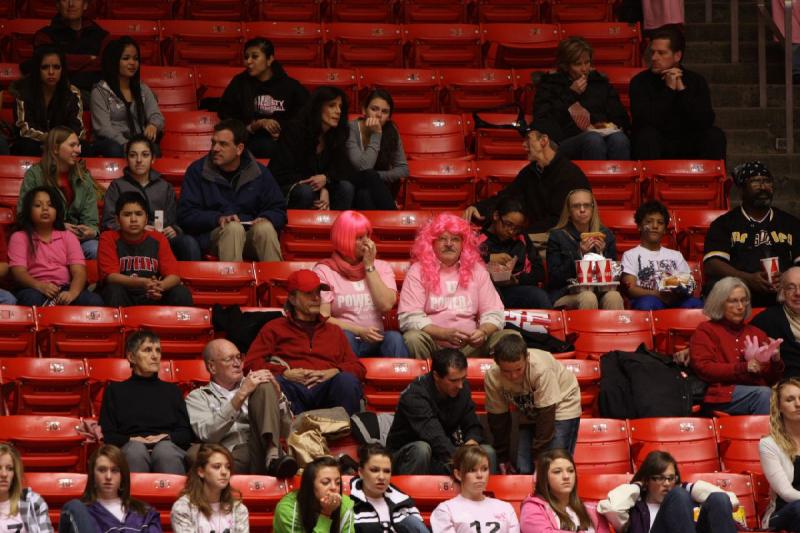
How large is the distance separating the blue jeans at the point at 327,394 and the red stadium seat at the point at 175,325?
0.82m

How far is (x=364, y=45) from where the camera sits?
11234 millimetres

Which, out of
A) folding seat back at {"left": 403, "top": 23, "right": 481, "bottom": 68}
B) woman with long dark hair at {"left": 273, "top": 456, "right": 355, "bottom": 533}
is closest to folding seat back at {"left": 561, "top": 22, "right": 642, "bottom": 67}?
folding seat back at {"left": 403, "top": 23, "right": 481, "bottom": 68}

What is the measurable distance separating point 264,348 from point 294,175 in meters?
2.10

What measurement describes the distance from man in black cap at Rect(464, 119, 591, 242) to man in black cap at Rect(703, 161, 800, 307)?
847 mm

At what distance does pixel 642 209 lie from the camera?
9.23 m

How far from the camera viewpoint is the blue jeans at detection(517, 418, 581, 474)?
736cm

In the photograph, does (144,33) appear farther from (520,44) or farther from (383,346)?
(383,346)

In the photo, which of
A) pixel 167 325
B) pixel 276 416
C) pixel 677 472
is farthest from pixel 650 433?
pixel 167 325

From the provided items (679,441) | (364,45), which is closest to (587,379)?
(679,441)

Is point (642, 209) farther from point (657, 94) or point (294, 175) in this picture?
point (294, 175)

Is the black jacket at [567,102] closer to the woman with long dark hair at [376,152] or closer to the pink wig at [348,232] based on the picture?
the woman with long dark hair at [376,152]

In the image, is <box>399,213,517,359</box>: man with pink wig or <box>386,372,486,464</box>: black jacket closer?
<box>386,372,486,464</box>: black jacket

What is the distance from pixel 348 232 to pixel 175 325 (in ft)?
3.36

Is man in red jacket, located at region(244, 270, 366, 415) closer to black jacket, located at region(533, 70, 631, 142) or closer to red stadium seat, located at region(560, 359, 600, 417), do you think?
red stadium seat, located at region(560, 359, 600, 417)
